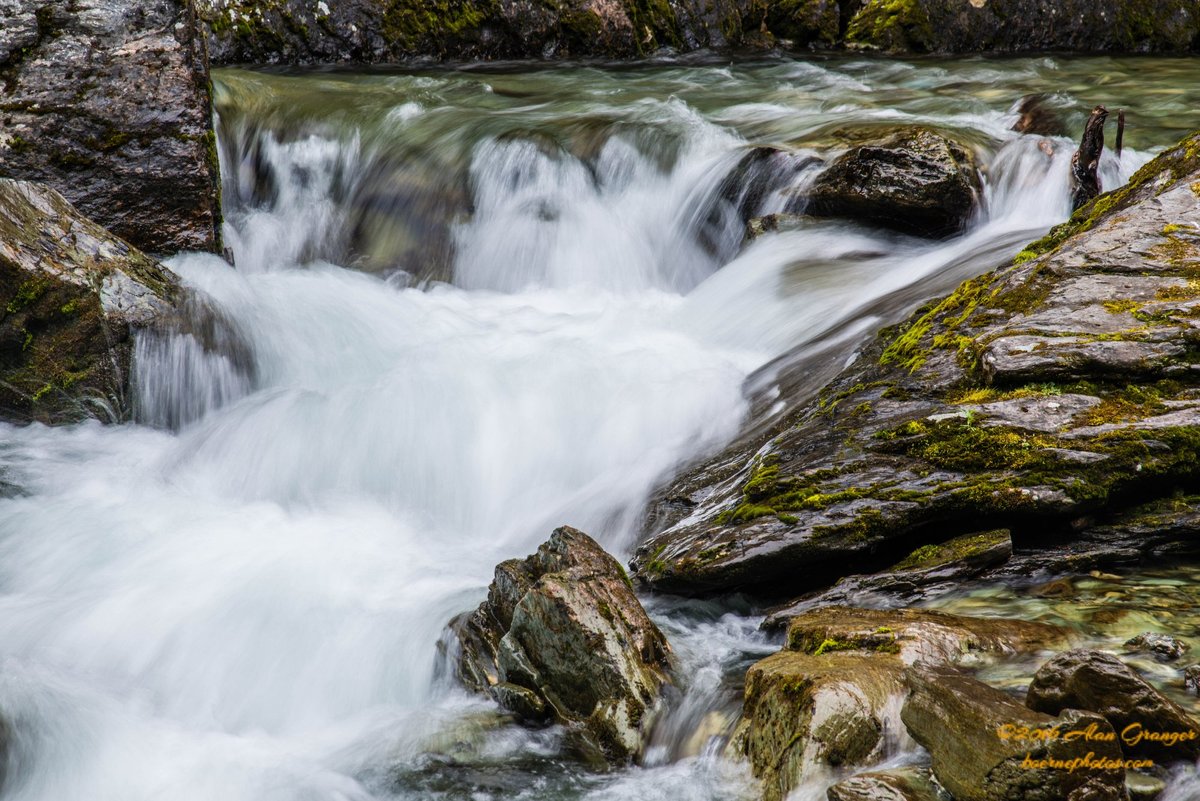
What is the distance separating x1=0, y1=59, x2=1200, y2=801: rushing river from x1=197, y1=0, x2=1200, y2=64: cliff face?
1.14m

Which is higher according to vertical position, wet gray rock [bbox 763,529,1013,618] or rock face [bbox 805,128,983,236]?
rock face [bbox 805,128,983,236]

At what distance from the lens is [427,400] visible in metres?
6.84

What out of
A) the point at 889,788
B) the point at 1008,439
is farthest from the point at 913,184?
the point at 889,788

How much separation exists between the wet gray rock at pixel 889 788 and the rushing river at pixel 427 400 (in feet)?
0.73

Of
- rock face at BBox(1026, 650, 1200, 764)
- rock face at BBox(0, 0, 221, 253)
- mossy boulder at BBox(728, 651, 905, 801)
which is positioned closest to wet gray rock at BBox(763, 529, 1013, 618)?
mossy boulder at BBox(728, 651, 905, 801)

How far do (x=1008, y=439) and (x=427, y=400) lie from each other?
4062mm

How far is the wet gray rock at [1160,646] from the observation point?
302 cm

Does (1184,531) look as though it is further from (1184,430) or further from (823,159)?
(823,159)

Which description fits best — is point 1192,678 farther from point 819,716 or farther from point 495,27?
point 495,27

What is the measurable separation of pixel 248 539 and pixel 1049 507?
4238 mm

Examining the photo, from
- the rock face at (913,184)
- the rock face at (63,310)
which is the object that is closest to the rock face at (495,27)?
the rock face at (63,310)

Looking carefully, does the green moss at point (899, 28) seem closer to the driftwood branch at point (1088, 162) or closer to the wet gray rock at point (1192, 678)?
the driftwood branch at point (1088, 162)

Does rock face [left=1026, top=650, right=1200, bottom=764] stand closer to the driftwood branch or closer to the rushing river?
the rushing river

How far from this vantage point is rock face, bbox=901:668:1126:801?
226 cm
